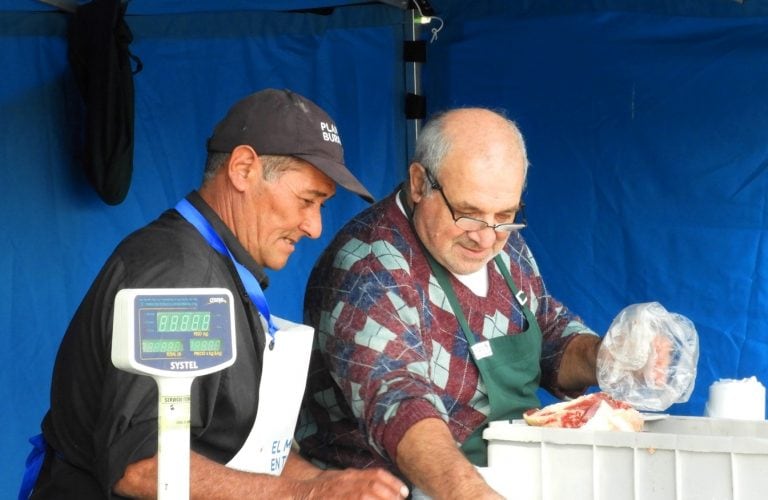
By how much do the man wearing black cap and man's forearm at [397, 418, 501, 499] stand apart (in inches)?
9.3

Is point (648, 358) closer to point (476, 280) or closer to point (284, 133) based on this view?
point (476, 280)

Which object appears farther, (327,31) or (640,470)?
(327,31)

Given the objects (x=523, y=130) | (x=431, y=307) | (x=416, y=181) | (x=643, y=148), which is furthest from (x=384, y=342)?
(x=523, y=130)

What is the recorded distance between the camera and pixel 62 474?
6.89ft

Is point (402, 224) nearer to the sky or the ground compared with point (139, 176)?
nearer to the sky

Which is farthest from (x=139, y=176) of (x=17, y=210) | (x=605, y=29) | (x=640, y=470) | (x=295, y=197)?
(x=640, y=470)

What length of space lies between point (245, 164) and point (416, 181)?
0.63 m

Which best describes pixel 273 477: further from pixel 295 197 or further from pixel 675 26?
pixel 675 26

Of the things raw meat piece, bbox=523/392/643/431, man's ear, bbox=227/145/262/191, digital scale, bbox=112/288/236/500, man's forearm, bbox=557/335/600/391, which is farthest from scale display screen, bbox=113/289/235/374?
man's forearm, bbox=557/335/600/391

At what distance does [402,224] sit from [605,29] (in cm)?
227

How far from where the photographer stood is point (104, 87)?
13.7 feet

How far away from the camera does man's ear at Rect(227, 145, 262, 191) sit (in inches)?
90.0

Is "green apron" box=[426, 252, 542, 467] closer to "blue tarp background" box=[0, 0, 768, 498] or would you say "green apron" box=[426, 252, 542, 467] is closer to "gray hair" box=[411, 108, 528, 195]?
"gray hair" box=[411, 108, 528, 195]

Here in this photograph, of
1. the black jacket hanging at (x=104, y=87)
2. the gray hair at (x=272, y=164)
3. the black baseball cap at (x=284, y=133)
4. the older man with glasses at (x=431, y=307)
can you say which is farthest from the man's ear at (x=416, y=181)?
the black jacket hanging at (x=104, y=87)
